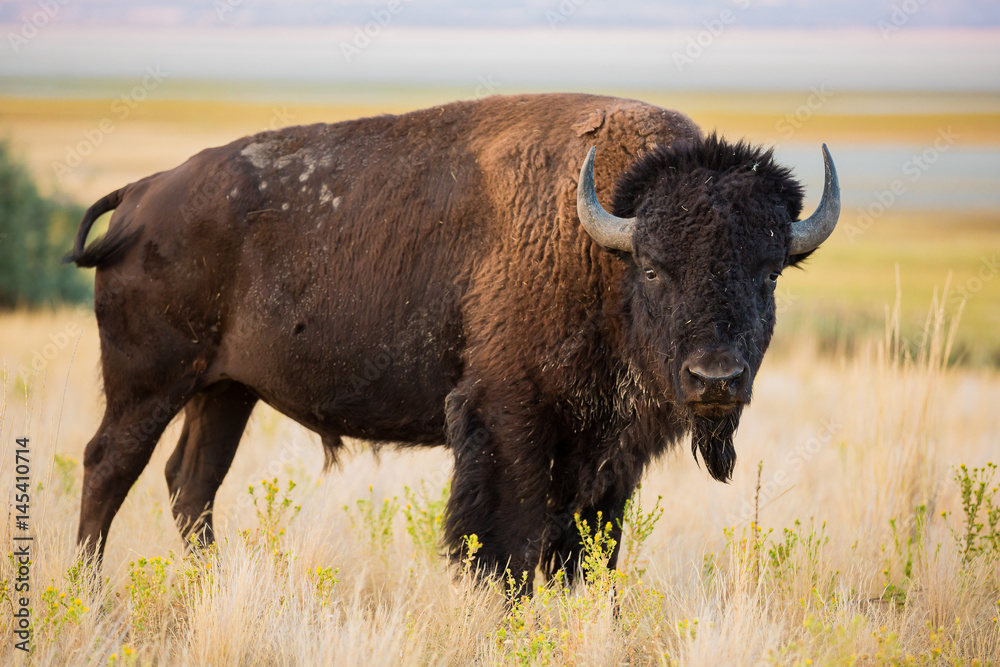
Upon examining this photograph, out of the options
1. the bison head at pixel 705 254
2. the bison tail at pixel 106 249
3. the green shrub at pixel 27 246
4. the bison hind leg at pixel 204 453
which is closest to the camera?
the bison head at pixel 705 254

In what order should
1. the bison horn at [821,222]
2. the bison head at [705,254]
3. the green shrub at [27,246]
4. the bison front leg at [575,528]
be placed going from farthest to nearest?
1. the green shrub at [27,246]
2. the bison front leg at [575,528]
3. the bison horn at [821,222]
4. the bison head at [705,254]

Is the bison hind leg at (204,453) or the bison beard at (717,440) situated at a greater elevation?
the bison beard at (717,440)

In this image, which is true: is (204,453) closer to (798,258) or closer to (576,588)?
(576,588)

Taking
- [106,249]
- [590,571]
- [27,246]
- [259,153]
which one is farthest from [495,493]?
[27,246]

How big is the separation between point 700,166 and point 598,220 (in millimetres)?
625

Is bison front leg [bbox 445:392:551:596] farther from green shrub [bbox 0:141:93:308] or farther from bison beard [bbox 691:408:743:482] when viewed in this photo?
green shrub [bbox 0:141:93:308]

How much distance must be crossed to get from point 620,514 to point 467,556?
1018 mm

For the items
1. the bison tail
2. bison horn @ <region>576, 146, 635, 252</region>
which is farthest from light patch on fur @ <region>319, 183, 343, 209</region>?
bison horn @ <region>576, 146, 635, 252</region>

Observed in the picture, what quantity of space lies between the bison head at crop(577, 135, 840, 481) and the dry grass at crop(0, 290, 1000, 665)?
1.03 metres

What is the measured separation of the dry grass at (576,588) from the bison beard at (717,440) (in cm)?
35

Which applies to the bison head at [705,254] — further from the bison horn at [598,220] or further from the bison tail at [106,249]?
the bison tail at [106,249]

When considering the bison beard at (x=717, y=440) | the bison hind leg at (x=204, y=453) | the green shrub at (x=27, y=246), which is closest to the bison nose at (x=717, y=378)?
the bison beard at (x=717, y=440)

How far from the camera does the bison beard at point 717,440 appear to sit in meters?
4.66

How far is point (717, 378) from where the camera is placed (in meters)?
3.93
